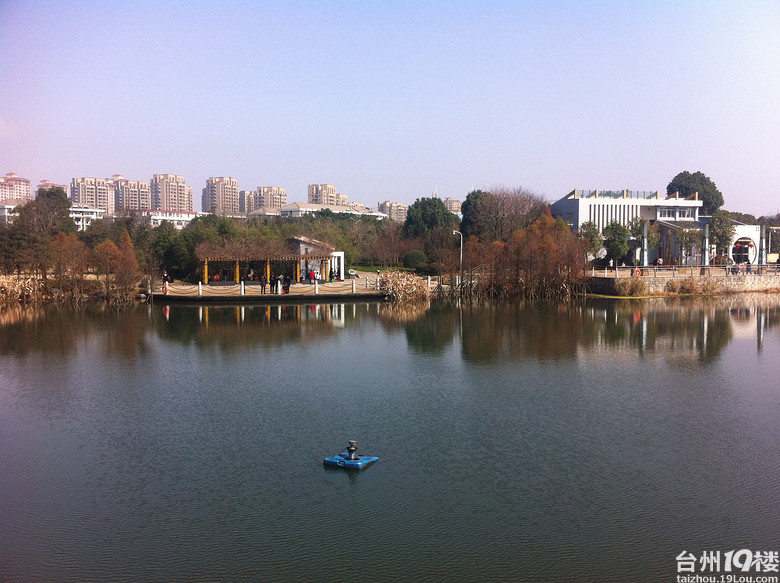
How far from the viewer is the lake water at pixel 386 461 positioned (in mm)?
8703

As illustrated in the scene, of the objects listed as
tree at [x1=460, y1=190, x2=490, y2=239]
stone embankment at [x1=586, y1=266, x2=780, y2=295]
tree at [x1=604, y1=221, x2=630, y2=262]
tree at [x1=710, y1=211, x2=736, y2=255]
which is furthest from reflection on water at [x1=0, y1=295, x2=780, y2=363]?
tree at [x1=460, y1=190, x2=490, y2=239]

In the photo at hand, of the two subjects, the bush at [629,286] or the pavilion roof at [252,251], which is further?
the pavilion roof at [252,251]

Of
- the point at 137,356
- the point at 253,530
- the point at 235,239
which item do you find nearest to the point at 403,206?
the point at 235,239

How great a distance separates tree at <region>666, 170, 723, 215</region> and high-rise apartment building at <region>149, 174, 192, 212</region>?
11868 centimetres

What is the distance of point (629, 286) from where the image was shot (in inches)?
1499

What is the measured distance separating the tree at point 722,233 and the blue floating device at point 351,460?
48282 mm

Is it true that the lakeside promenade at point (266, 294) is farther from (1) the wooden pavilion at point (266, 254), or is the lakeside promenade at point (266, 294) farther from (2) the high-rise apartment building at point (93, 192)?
(2) the high-rise apartment building at point (93, 192)

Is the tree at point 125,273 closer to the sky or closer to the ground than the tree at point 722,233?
closer to the ground

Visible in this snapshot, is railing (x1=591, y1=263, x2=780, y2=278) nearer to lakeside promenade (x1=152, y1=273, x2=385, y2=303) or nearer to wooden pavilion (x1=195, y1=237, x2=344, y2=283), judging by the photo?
lakeside promenade (x1=152, y1=273, x2=385, y2=303)

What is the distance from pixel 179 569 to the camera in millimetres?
8336

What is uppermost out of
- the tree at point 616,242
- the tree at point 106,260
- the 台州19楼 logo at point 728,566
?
the tree at point 616,242

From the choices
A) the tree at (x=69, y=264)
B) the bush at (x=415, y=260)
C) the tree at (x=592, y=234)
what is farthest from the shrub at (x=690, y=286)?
the tree at (x=69, y=264)

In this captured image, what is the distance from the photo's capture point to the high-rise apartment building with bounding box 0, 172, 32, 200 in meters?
151

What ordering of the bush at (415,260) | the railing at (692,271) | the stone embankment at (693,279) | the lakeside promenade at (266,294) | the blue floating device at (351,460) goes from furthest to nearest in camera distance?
the bush at (415,260) < the railing at (692,271) < the stone embankment at (693,279) < the lakeside promenade at (266,294) < the blue floating device at (351,460)
